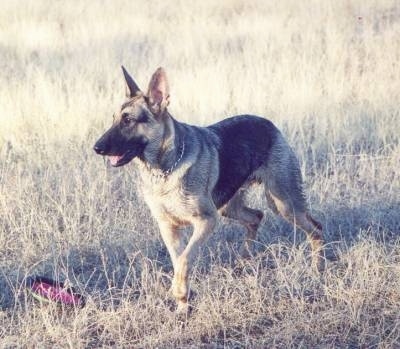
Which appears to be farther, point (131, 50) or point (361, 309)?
point (131, 50)

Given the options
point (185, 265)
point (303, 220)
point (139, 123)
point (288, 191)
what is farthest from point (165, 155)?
point (303, 220)

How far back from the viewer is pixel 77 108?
723 centimetres

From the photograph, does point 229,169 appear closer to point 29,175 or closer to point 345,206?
point 345,206

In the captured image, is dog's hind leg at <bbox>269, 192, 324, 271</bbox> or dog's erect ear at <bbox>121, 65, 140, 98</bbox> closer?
dog's erect ear at <bbox>121, 65, 140, 98</bbox>

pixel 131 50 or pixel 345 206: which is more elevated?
pixel 131 50

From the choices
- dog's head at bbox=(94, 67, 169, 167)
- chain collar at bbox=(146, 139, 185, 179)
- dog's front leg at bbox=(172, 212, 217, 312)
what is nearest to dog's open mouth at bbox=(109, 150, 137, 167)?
dog's head at bbox=(94, 67, 169, 167)

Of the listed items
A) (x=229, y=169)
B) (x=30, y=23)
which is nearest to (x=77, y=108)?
(x=229, y=169)

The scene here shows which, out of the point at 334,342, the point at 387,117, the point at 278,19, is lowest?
the point at 334,342

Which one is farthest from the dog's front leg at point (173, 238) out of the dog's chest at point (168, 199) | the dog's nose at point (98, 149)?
the dog's nose at point (98, 149)

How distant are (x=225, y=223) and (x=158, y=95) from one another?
163 cm

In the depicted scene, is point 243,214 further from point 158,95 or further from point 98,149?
point 98,149

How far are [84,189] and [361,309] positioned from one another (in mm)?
2740

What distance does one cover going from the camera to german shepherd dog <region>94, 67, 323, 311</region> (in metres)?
3.97

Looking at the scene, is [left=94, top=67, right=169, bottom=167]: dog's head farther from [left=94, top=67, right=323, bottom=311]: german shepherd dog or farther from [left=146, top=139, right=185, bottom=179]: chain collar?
[left=146, top=139, right=185, bottom=179]: chain collar
